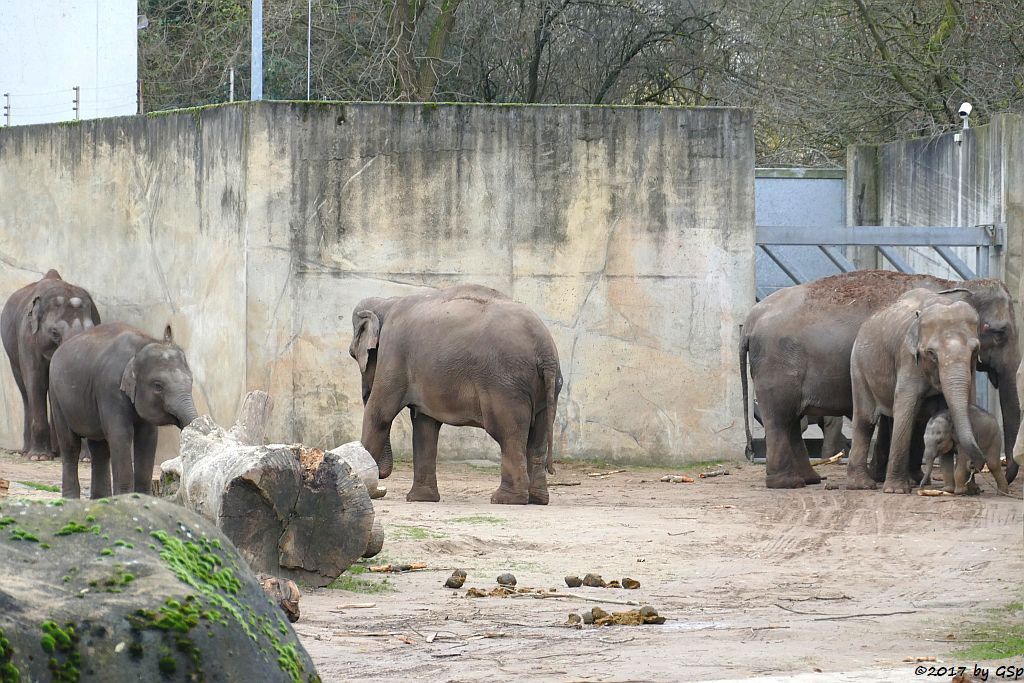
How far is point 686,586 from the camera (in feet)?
24.9

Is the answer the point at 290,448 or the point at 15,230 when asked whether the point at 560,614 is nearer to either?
the point at 290,448

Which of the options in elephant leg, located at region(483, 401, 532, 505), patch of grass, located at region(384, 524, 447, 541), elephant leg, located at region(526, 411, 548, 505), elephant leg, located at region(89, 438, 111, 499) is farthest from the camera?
elephant leg, located at region(526, 411, 548, 505)

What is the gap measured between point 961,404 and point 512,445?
2.90 meters

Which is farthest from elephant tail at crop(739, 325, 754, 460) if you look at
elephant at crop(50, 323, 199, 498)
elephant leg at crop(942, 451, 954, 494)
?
elephant at crop(50, 323, 199, 498)

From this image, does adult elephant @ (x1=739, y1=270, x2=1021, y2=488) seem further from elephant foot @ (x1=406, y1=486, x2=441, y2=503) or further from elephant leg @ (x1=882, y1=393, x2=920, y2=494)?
elephant foot @ (x1=406, y1=486, x2=441, y2=503)

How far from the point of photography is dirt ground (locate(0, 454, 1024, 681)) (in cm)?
570

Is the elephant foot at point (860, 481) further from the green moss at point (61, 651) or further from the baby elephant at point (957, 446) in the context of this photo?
the green moss at point (61, 651)

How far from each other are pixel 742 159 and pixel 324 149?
11.2 ft

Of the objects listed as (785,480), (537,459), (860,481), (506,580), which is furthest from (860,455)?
(506,580)

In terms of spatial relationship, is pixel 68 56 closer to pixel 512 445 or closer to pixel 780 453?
pixel 780 453

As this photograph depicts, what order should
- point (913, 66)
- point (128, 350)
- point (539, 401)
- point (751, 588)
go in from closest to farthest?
point (751, 588) < point (128, 350) < point (539, 401) < point (913, 66)

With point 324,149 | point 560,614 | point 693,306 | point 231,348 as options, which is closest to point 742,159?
point 693,306

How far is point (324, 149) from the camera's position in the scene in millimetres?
13578

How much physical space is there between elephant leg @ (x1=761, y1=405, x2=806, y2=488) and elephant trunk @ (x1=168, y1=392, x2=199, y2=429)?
448 centimetres
